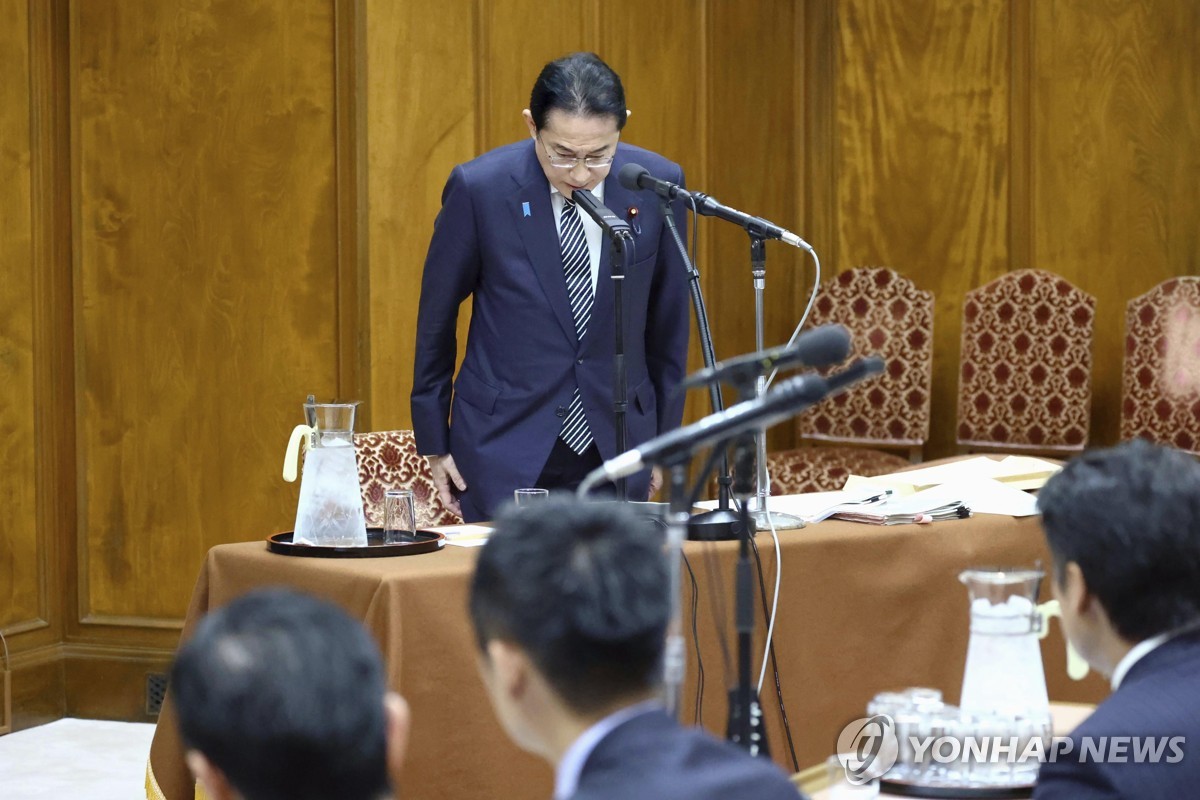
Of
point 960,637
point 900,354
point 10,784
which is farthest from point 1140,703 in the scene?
point 900,354

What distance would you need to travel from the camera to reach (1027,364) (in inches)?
230

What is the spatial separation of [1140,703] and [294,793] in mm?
833

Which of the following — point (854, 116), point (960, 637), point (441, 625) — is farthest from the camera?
point (854, 116)

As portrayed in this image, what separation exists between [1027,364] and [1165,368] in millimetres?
495

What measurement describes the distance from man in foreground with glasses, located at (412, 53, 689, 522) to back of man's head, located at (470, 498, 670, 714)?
79.3 inches

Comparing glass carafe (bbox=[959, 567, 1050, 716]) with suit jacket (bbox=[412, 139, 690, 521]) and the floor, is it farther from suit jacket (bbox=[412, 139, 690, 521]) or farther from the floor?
the floor

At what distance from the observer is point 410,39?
5020mm

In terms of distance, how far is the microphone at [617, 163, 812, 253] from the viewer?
2.67 metres

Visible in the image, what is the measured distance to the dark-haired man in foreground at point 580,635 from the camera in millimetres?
1286

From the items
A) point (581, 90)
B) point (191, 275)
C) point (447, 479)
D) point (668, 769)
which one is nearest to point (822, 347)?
point (668, 769)

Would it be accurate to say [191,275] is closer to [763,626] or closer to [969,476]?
[969,476]

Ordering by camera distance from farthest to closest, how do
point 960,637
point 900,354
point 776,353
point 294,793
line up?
point 900,354 → point 960,637 → point 776,353 → point 294,793

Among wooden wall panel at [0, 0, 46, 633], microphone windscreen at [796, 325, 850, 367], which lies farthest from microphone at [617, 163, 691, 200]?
wooden wall panel at [0, 0, 46, 633]

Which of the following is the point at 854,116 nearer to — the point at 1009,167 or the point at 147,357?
the point at 1009,167
